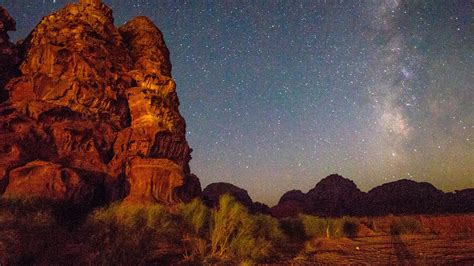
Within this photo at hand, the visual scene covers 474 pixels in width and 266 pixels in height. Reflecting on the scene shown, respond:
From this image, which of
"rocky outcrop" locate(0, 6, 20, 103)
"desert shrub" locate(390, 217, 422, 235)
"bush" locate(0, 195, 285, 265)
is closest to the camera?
"bush" locate(0, 195, 285, 265)

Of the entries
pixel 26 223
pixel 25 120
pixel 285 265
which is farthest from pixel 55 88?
pixel 285 265

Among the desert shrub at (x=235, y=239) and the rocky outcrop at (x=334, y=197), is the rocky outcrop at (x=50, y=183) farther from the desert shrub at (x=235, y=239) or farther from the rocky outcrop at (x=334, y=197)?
the rocky outcrop at (x=334, y=197)

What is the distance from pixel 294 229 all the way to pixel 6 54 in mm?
18598

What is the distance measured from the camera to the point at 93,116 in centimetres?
1554

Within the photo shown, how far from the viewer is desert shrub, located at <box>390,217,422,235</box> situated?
14.6 meters

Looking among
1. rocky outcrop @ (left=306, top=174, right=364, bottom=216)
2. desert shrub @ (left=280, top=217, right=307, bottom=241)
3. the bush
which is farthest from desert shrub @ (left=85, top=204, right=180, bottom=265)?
rocky outcrop @ (left=306, top=174, right=364, bottom=216)

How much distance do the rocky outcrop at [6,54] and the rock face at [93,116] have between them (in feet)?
1.64

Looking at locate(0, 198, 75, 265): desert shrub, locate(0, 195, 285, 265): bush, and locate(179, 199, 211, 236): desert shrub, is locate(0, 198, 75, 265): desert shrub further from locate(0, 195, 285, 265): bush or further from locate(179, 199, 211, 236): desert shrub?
locate(179, 199, 211, 236): desert shrub

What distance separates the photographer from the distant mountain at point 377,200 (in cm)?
3359

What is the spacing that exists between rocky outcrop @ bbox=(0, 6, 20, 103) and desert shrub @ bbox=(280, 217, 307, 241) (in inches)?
631

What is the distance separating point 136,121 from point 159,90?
312 centimetres

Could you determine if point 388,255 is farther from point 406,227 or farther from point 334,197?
point 334,197

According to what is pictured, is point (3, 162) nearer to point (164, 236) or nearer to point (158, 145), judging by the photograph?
point (158, 145)

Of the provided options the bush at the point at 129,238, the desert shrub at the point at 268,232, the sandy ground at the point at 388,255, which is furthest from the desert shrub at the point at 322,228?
the bush at the point at 129,238
